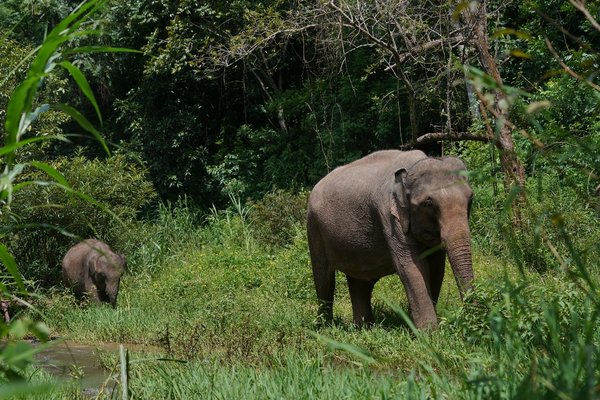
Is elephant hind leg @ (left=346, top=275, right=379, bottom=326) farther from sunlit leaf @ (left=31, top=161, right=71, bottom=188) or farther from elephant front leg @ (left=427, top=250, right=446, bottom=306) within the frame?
sunlit leaf @ (left=31, top=161, right=71, bottom=188)

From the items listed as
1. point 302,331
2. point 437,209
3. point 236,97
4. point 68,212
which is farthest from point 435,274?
point 236,97

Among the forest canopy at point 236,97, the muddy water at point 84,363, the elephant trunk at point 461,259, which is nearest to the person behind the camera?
the muddy water at point 84,363

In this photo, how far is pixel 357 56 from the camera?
1992cm

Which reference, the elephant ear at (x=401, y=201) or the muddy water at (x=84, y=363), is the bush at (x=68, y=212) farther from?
the elephant ear at (x=401, y=201)

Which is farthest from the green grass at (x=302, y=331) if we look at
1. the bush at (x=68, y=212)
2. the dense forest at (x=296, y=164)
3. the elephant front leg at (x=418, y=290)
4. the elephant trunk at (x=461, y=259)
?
the bush at (x=68, y=212)

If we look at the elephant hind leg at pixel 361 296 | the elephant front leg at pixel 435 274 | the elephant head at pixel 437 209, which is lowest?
the elephant hind leg at pixel 361 296

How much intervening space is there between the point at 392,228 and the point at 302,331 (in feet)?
3.80

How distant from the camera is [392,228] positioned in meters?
8.43

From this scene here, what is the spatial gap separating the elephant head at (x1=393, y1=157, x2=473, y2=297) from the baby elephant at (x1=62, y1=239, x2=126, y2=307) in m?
6.49

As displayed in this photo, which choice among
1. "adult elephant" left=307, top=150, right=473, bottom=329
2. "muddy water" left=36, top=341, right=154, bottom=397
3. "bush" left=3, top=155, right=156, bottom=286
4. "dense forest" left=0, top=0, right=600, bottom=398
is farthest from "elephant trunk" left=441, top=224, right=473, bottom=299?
"bush" left=3, top=155, right=156, bottom=286

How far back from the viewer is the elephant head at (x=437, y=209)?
305 inches

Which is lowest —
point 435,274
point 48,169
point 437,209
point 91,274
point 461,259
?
point 91,274

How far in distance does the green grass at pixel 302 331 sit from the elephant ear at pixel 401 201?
0.75 metres

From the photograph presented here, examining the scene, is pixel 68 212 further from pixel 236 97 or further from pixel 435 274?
pixel 236 97
